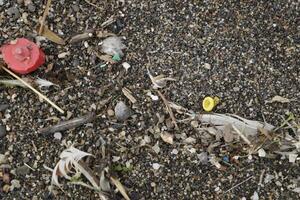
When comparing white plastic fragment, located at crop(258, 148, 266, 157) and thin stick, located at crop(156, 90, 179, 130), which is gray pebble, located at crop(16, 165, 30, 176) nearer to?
thin stick, located at crop(156, 90, 179, 130)

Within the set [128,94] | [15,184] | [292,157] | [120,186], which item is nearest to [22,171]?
[15,184]

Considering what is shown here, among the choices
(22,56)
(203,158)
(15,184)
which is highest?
(22,56)

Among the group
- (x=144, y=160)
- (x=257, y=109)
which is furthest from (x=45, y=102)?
(x=257, y=109)

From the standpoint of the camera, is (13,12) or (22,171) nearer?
(22,171)

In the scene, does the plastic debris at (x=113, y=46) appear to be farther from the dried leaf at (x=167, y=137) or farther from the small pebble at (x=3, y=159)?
the small pebble at (x=3, y=159)

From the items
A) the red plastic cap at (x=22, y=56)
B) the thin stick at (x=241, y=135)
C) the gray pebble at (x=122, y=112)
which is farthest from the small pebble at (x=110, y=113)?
the thin stick at (x=241, y=135)

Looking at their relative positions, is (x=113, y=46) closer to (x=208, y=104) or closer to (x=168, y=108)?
(x=168, y=108)
